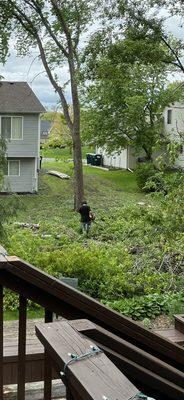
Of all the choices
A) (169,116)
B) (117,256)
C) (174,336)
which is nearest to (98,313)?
(174,336)

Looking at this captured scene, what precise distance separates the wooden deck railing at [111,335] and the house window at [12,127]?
2948 centimetres

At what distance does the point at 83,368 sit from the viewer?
4.83ft

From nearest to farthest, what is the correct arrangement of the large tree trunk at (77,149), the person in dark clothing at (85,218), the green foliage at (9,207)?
the green foliage at (9,207) → the person in dark clothing at (85,218) → the large tree trunk at (77,149)

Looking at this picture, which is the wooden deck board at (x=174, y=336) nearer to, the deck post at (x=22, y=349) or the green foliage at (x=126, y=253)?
the deck post at (x=22, y=349)

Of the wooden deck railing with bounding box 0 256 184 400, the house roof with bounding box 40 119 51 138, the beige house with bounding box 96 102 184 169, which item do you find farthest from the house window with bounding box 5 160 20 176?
the house roof with bounding box 40 119 51 138

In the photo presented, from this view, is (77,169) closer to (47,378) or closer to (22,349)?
(22,349)

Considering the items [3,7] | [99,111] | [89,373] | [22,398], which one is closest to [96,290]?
[22,398]

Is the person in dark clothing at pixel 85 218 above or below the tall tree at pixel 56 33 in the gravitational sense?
below

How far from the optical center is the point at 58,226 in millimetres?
20156

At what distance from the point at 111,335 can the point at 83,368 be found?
0.52 metres

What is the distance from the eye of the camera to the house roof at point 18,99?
31.1 meters

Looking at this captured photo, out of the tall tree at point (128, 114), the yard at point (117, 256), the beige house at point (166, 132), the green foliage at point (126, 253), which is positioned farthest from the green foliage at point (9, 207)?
the beige house at point (166, 132)

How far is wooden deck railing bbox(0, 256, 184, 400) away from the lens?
191cm

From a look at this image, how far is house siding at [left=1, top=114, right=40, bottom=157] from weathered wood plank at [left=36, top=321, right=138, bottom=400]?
1186 inches
